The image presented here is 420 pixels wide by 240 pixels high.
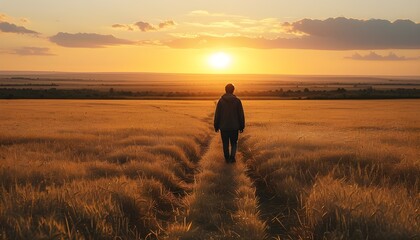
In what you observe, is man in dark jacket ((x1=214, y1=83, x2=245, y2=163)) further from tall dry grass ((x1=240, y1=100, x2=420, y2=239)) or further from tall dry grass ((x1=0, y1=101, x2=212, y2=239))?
tall dry grass ((x1=0, y1=101, x2=212, y2=239))

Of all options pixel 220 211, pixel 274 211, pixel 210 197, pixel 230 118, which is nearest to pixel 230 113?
pixel 230 118

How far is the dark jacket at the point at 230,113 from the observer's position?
1469cm

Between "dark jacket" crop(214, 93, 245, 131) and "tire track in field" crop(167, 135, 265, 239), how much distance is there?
7.74 ft

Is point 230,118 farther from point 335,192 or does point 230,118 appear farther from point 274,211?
point 335,192

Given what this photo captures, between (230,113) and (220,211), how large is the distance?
6373 millimetres

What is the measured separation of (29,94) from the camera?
277 ft

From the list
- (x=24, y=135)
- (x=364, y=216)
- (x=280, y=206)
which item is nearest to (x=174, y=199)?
(x=280, y=206)

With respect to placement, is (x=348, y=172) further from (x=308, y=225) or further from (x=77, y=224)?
(x=77, y=224)

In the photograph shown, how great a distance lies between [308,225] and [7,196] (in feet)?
15.3

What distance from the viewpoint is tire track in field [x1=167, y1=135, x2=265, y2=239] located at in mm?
7145

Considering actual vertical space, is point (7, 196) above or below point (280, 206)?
above

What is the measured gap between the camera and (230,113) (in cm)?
1470

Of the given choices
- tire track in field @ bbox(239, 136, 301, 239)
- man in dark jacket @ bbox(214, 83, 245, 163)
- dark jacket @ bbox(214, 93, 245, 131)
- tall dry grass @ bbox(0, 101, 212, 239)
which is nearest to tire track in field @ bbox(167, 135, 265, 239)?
tire track in field @ bbox(239, 136, 301, 239)

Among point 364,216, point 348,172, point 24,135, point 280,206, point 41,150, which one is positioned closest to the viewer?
point 364,216
